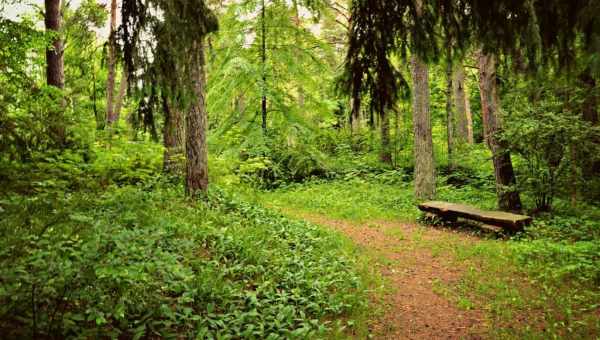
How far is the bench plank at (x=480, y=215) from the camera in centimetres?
891

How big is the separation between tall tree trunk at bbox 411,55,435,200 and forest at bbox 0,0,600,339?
5cm

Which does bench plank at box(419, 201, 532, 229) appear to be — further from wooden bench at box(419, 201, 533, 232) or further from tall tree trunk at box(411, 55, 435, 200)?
tall tree trunk at box(411, 55, 435, 200)

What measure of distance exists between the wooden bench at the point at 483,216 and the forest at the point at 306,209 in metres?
0.08

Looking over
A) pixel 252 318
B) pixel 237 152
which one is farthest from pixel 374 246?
pixel 237 152

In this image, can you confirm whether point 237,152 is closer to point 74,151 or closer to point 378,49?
point 74,151

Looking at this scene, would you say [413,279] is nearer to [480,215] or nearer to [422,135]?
[480,215]

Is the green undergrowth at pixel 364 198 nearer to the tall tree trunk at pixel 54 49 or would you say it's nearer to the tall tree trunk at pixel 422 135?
the tall tree trunk at pixel 422 135

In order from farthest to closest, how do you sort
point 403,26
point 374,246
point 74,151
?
1. point 374,246
2. point 74,151
3. point 403,26

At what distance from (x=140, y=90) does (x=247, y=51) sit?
1293cm

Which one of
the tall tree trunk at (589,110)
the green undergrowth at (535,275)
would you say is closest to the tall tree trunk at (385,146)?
the green undergrowth at (535,275)

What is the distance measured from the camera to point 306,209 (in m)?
13.0

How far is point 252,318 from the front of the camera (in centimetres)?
462

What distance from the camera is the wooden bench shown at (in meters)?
8.92

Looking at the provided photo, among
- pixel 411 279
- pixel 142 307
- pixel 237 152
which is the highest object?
pixel 237 152
